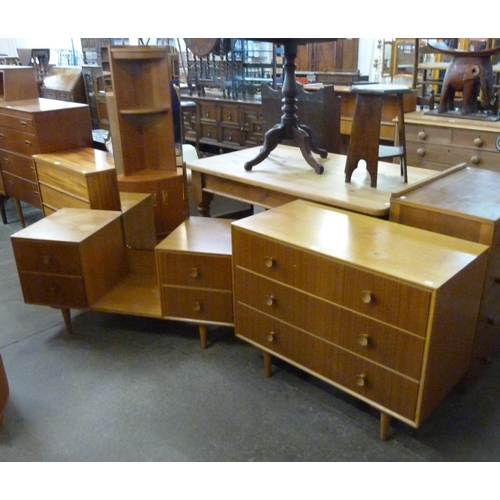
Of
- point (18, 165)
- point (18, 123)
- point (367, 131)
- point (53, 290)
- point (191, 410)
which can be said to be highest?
point (367, 131)

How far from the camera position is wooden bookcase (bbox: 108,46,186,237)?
2543 millimetres

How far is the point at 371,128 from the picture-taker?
1851mm

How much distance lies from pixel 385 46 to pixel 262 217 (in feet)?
11.3

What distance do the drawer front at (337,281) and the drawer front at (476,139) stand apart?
1616 millimetres

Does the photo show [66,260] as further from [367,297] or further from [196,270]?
[367,297]

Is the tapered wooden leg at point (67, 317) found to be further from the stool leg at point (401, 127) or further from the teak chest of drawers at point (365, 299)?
the stool leg at point (401, 127)

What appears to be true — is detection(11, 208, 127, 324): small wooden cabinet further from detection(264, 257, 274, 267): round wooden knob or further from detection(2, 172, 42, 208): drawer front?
detection(2, 172, 42, 208): drawer front

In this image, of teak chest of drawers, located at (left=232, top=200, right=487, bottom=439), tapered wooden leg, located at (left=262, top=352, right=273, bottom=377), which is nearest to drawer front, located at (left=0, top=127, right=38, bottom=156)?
teak chest of drawers, located at (left=232, top=200, right=487, bottom=439)

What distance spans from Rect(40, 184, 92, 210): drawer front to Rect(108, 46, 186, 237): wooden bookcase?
293 mm

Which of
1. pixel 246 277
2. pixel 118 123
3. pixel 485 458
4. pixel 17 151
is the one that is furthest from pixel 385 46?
pixel 485 458

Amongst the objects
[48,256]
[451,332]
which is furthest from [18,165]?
[451,332]

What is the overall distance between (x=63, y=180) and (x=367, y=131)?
1813 millimetres

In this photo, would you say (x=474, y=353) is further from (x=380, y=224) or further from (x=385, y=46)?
(x=385, y=46)

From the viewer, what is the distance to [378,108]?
1815 mm
